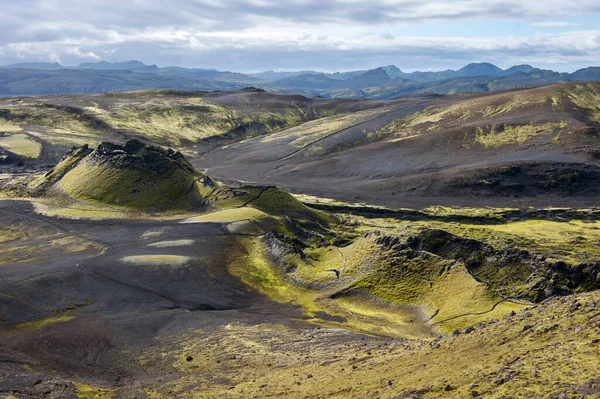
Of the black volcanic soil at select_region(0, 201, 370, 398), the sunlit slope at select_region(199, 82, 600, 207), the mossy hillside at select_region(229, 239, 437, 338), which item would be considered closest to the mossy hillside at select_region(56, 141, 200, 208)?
the black volcanic soil at select_region(0, 201, 370, 398)

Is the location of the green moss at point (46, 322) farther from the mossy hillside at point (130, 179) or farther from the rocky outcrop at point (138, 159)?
the rocky outcrop at point (138, 159)

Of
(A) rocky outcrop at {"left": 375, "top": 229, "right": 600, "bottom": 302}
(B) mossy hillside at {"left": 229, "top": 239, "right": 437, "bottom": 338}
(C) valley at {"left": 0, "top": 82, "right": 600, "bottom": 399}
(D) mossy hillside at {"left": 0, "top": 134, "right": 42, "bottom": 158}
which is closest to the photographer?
(C) valley at {"left": 0, "top": 82, "right": 600, "bottom": 399}

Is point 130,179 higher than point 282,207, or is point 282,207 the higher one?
point 130,179

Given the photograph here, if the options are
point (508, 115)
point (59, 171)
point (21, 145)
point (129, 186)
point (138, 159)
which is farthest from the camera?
point (508, 115)

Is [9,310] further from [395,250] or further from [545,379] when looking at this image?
[545,379]

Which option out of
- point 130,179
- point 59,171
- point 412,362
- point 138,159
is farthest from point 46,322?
point 59,171

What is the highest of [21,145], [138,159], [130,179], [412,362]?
[138,159]

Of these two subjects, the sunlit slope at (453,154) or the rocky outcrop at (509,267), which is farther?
the sunlit slope at (453,154)

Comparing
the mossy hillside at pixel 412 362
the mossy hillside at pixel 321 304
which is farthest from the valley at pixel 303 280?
the mossy hillside at pixel 321 304

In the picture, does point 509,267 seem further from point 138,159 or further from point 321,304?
point 138,159

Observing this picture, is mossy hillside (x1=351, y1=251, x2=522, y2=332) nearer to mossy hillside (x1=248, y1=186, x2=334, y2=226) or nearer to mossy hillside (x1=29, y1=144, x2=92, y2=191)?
mossy hillside (x1=248, y1=186, x2=334, y2=226)

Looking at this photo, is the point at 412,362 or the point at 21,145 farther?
the point at 21,145
